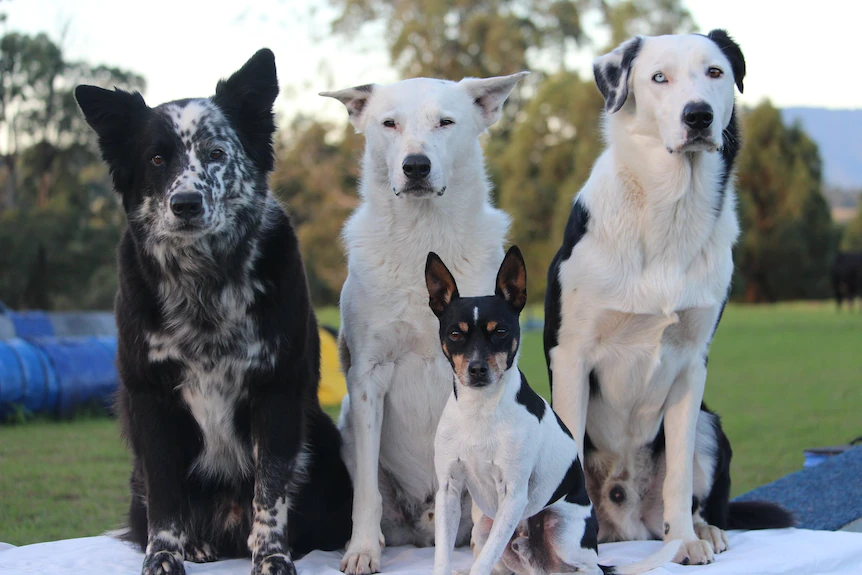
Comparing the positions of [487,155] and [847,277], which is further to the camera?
[847,277]

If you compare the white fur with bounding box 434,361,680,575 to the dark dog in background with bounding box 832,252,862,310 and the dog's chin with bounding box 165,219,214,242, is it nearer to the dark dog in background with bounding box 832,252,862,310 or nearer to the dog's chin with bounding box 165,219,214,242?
the dog's chin with bounding box 165,219,214,242

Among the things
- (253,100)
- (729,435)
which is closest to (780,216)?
(729,435)

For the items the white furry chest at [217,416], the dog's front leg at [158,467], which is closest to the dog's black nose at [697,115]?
the white furry chest at [217,416]

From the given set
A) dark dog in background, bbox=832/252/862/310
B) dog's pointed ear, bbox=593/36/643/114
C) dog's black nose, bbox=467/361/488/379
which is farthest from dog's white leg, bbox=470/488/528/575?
dark dog in background, bbox=832/252/862/310

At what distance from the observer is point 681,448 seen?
3.06 m

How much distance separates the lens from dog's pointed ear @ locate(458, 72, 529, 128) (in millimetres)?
3188

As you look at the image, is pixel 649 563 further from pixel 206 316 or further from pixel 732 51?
pixel 732 51

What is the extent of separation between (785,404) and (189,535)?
847 centimetres

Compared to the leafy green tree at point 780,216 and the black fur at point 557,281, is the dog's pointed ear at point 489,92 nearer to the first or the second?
the black fur at point 557,281

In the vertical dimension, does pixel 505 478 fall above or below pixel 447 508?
above

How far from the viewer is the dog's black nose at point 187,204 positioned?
255cm

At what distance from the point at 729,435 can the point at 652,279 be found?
5.83m

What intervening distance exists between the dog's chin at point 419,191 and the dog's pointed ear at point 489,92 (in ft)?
1.38

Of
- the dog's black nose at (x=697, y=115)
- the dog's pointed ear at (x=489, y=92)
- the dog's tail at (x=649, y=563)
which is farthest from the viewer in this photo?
the dog's pointed ear at (x=489, y=92)
